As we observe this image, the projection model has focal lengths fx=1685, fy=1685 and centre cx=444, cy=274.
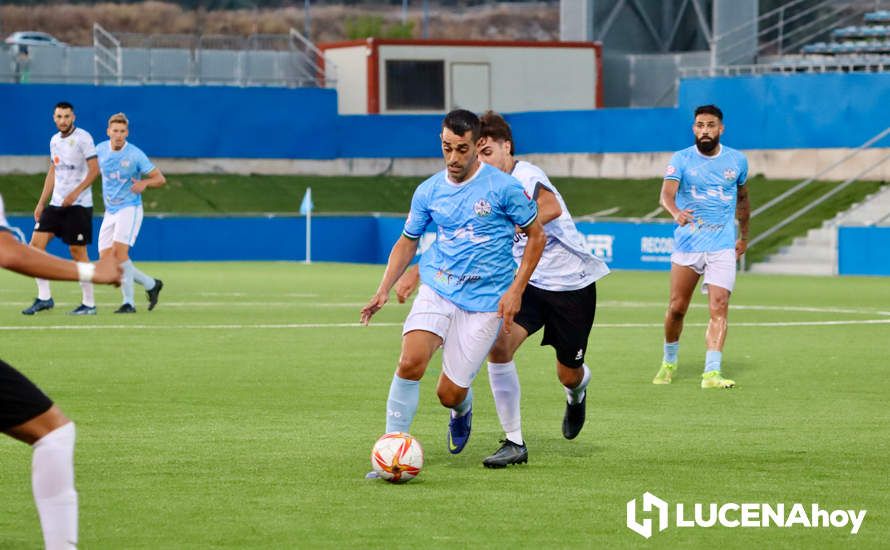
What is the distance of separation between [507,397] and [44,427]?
4107mm

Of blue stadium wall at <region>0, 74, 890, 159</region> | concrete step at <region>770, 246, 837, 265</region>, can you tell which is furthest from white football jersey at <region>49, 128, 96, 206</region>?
blue stadium wall at <region>0, 74, 890, 159</region>

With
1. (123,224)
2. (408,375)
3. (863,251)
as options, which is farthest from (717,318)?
(863,251)

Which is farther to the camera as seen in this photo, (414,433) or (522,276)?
(414,433)

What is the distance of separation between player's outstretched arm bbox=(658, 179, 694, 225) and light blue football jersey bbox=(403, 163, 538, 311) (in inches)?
189

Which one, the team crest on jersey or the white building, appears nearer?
the team crest on jersey

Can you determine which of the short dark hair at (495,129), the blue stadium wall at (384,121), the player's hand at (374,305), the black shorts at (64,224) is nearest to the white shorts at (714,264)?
the short dark hair at (495,129)

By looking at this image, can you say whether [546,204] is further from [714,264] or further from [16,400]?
[16,400]

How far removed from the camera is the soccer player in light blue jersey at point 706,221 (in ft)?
49.6

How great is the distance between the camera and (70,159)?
22.1 m

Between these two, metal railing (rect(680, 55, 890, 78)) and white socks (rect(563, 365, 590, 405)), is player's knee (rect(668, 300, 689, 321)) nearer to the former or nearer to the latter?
white socks (rect(563, 365, 590, 405))

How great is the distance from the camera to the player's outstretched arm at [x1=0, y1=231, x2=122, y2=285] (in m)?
6.76

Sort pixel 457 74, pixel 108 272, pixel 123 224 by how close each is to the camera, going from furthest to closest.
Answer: pixel 457 74 → pixel 123 224 → pixel 108 272

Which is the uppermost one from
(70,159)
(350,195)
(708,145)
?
(708,145)

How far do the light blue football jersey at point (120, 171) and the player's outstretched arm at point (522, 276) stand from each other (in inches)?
491
